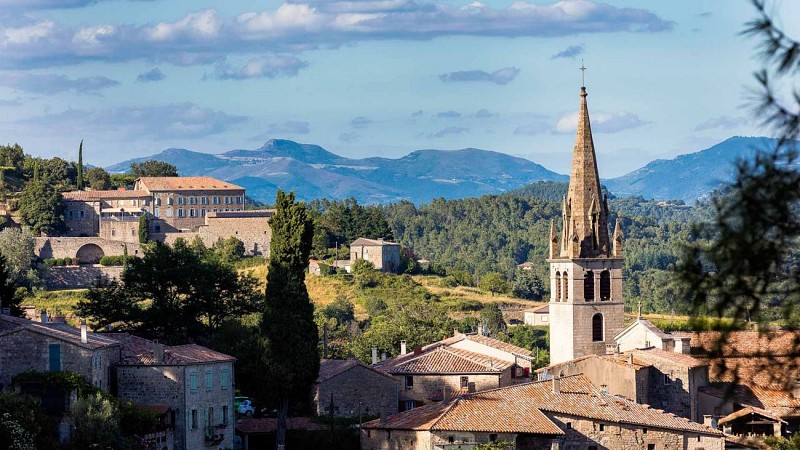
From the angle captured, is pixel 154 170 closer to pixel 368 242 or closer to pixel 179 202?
pixel 179 202

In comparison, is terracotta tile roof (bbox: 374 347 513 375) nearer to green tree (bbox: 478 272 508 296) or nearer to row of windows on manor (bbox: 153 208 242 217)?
green tree (bbox: 478 272 508 296)

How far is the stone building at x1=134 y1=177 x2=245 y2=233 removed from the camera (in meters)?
117

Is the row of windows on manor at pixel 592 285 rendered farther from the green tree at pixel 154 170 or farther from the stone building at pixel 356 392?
the green tree at pixel 154 170

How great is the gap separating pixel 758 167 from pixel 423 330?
195 feet

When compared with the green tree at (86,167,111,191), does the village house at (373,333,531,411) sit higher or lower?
lower

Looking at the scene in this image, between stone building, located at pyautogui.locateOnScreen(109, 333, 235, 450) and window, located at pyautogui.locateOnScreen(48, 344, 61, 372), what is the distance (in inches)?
122

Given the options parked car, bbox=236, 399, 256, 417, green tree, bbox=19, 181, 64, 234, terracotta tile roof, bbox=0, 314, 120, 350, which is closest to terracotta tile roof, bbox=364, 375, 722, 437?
parked car, bbox=236, 399, 256, 417

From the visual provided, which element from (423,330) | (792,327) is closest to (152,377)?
(423,330)

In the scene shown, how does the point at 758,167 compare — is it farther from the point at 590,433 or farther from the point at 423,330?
the point at 423,330

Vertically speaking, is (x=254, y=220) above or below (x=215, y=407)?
above

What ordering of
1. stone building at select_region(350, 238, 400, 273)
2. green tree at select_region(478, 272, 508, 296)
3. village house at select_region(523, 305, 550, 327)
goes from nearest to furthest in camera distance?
village house at select_region(523, 305, 550, 327)
stone building at select_region(350, 238, 400, 273)
green tree at select_region(478, 272, 508, 296)

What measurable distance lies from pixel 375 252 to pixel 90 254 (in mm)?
19583

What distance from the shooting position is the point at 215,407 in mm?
44812

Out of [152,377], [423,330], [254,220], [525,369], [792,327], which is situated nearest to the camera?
[792,327]
